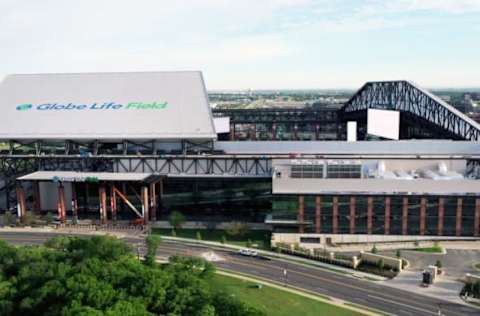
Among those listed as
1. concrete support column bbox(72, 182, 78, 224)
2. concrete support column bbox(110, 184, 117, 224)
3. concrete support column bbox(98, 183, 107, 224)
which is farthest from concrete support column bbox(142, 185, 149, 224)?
concrete support column bbox(72, 182, 78, 224)

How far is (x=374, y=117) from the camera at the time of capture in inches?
5266

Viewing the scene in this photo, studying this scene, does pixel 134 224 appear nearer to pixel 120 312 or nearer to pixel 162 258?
pixel 162 258

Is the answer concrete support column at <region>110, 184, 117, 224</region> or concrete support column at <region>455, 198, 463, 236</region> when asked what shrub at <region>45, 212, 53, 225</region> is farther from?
concrete support column at <region>455, 198, 463, 236</region>

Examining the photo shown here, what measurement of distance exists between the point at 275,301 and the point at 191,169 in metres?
43.5

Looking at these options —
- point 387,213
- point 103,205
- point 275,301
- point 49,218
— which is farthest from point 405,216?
point 49,218

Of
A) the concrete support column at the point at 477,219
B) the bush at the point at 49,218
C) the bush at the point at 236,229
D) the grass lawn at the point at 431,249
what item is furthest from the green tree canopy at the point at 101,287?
the concrete support column at the point at 477,219

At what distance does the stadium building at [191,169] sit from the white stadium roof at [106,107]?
25cm

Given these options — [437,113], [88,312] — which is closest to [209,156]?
[88,312]

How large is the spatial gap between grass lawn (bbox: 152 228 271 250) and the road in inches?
200

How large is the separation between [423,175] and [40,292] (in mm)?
67276

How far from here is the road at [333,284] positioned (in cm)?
5431

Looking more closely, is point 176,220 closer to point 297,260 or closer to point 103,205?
point 103,205

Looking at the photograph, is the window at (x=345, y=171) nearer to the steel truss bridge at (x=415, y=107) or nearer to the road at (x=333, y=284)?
the road at (x=333, y=284)

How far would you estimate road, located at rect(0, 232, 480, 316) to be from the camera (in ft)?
178
